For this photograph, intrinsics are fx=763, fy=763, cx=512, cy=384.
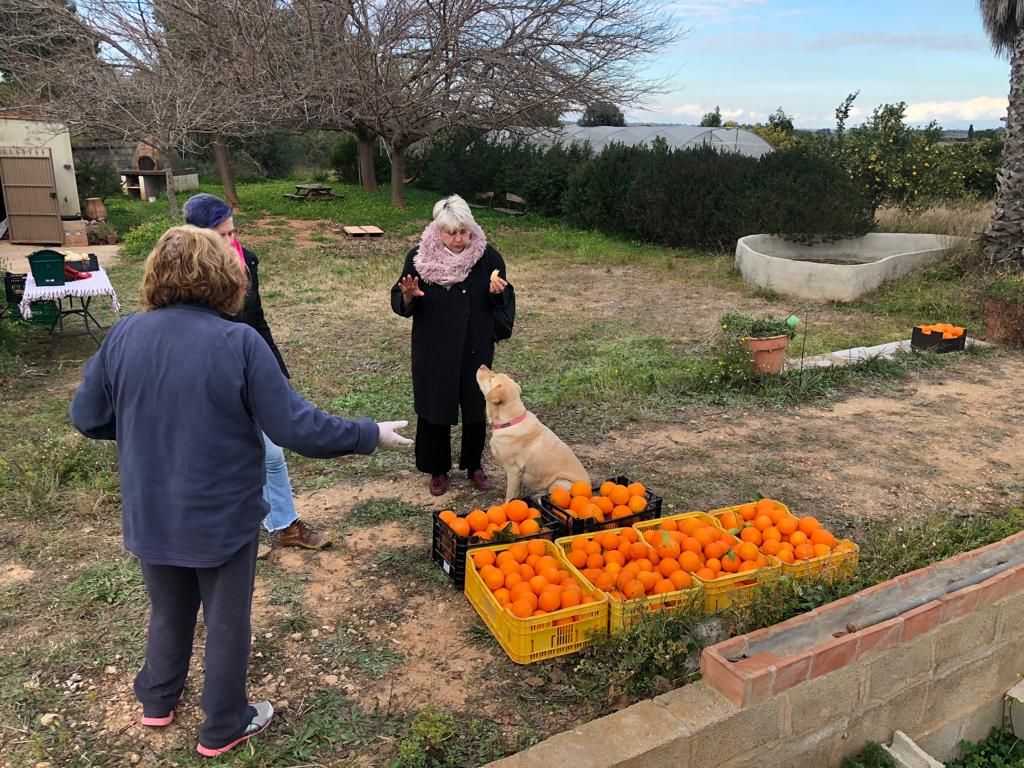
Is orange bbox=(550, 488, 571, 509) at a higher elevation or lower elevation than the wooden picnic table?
lower

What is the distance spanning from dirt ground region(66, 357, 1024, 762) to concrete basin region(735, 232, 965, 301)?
3.72 metres

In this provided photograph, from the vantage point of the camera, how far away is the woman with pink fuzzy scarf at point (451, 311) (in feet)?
13.6

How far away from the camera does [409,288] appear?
414 cm

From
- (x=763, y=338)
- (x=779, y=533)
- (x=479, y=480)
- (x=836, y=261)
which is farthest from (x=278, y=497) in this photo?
(x=836, y=261)

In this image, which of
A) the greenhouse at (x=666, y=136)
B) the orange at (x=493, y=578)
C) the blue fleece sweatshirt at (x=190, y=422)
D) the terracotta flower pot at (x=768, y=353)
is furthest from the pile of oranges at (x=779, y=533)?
the greenhouse at (x=666, y=136)

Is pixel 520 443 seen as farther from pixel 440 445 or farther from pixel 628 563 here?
pixel 628 563

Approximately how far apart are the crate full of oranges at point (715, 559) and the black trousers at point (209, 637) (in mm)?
1785

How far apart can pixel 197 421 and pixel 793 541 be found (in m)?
2.61

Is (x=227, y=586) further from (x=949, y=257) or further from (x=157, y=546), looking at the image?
(x=949, y=257)

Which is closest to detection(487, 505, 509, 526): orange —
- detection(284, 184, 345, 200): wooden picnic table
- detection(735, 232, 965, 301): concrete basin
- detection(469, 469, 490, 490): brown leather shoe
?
detection(469, 469, 490, 490): brown leather shoe

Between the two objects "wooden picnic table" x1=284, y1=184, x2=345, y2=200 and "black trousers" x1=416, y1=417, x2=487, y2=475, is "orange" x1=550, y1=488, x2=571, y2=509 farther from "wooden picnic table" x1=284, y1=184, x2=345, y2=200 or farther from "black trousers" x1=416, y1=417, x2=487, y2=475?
"wooden picnic table" x1=284, y1=184, x2=345, y2=200

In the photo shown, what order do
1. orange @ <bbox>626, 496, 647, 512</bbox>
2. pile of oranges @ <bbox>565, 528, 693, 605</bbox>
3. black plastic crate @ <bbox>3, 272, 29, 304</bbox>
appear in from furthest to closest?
black plastic crate @ <bbox>3, 272, 29, 304</bbox>, orange @ <bbox>626, 496, 647, 512</bbox>, pile of oranges @ <bbox>565, 528, 693, 605</bbox>

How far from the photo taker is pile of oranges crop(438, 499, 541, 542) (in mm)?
3539

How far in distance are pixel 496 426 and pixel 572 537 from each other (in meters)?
0.88
